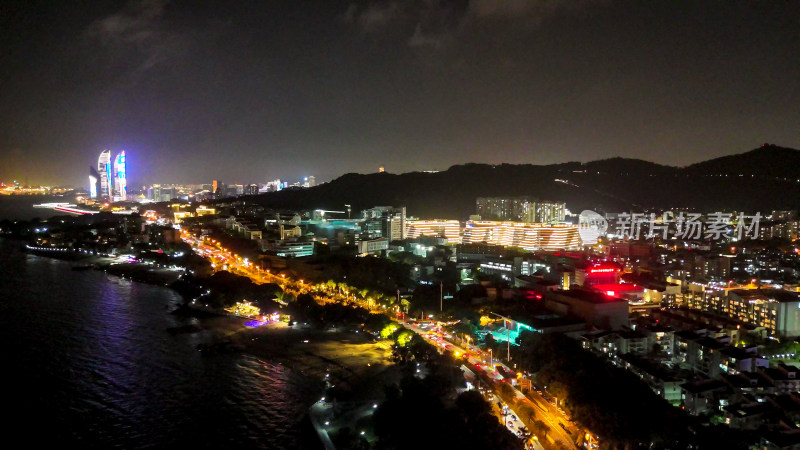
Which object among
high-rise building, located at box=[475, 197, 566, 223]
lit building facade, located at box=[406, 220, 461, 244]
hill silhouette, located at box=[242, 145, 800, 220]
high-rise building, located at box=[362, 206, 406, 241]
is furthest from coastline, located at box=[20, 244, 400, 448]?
hill silhouette, located at box=[242, 145, 800, 220]

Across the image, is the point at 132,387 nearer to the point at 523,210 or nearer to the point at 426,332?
the point at 426,332

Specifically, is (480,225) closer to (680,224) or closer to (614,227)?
(614,227)

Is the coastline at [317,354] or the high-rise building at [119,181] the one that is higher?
the high-rise building at [119,181]

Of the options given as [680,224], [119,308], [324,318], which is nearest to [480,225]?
[680,224]

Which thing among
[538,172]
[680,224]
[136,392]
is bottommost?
[136,392]

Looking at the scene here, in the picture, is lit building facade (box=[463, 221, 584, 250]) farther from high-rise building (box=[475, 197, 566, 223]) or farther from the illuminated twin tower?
the illuminated twin tower

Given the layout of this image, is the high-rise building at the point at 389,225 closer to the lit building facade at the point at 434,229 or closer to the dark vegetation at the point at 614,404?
the lit building facade at the point at 434,229

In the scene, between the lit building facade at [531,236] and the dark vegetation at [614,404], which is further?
the lit building facade at [531,236]

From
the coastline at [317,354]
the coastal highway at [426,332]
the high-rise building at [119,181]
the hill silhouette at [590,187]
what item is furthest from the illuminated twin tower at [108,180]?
the coastline at [317,354]
